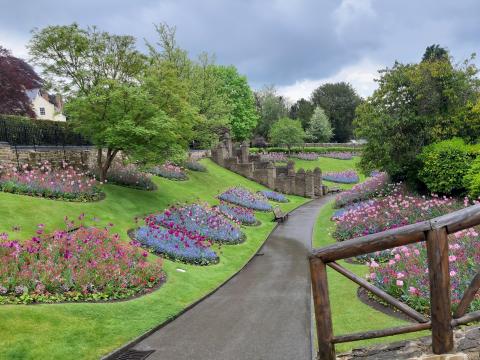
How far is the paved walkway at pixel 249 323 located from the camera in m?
7.68

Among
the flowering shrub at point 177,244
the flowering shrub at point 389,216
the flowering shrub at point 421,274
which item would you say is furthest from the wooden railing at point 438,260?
the flowering shrub at point 389,216

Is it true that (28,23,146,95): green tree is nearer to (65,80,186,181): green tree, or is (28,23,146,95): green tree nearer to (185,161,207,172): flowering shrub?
(65,80,186,181): green tree

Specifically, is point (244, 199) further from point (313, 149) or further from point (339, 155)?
point (339, 155)

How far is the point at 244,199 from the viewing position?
27.0m

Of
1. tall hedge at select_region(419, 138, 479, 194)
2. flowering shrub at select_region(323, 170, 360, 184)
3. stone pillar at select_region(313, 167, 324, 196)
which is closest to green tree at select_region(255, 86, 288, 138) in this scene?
flowering shrub at select_region(323, 170, 360, 184)

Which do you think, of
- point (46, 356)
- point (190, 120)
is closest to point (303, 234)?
point (190, 120)

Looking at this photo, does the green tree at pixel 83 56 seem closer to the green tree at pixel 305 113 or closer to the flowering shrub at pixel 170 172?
the flowering shrub at pixel 170 172

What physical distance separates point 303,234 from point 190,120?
9.04m

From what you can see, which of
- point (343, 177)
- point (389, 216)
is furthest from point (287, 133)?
point (389, 216)

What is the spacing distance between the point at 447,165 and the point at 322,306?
1608 cm

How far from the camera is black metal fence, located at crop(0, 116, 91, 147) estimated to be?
63.1 feet

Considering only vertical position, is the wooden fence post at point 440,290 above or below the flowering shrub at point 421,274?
above

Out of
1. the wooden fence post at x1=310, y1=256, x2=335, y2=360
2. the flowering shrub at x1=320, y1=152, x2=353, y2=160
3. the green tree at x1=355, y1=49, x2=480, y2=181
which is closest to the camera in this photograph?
the wooden fence post at x1=310, y1=256, x2=335, y2=360

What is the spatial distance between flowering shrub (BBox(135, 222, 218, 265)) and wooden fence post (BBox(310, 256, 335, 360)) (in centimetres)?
961
